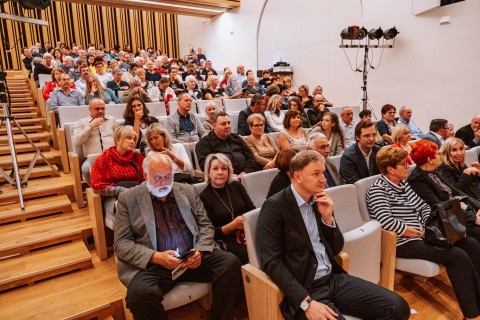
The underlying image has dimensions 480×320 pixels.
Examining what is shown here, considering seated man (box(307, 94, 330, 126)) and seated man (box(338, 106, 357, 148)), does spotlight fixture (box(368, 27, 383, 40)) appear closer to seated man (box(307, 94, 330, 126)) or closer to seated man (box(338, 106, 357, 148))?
seated man (box(307, 94, 330, 126))

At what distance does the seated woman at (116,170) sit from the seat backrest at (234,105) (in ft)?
8.32

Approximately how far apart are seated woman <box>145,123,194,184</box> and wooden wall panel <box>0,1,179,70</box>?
26.5ft

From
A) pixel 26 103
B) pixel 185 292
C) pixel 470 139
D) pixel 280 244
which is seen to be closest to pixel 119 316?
pixel 185 292

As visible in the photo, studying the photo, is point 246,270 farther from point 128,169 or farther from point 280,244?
point 128,169

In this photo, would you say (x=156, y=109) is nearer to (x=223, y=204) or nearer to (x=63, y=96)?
(x=63, y=96)

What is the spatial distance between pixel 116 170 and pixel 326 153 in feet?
4.49

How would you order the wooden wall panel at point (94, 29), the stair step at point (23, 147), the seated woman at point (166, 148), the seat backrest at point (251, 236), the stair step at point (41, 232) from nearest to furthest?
the seat backrest at point (251, 236)
the stair step at point (41, 232)
the seated woman at point (166, 148)
the stair step at point (23, 147)
the wooden wall panel at point (94, 29)


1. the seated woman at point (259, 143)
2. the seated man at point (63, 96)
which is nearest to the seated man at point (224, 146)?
the seated woman at point (259, 143)

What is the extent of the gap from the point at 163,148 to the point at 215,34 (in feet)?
27.2

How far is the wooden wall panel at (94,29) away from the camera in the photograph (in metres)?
8.88

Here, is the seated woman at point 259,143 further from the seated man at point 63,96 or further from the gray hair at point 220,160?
the seated man at point 63,96

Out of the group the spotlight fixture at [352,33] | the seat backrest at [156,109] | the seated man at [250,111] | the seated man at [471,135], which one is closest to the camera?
the seated man at [471,135]

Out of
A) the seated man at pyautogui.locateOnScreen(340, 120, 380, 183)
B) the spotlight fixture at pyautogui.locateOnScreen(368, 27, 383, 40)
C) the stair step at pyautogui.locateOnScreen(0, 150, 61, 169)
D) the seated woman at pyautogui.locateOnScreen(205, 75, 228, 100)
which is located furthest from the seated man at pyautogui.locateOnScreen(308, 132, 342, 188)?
the spotlight fixture at pyautogui.locateOnScreen(368, 27, 383, 40)

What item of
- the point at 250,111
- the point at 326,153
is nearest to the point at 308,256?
the point at 326,153
